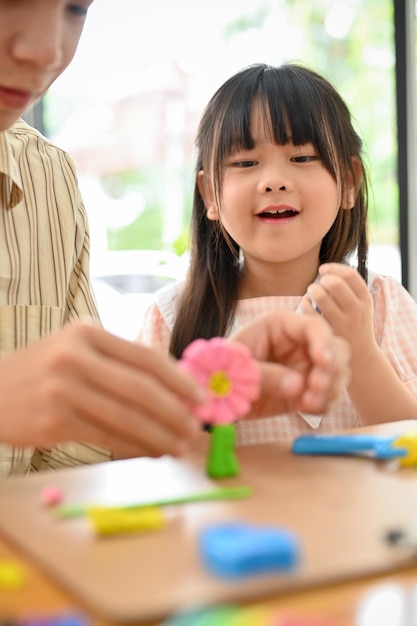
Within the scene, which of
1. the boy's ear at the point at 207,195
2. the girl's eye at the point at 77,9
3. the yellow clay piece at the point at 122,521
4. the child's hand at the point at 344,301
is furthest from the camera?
the boy's ear at the point at 207,195

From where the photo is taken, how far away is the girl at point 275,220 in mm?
1481

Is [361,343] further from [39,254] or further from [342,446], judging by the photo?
[39,254]

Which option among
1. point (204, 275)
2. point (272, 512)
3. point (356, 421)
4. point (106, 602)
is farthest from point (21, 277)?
point (106, 602)

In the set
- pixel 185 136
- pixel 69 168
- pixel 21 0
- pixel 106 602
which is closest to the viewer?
pixel 106 602

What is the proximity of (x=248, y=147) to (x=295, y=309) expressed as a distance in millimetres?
307

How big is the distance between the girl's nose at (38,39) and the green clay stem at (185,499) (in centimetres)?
44

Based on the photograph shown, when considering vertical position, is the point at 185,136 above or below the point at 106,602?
above

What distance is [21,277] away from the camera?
1270 millimetres

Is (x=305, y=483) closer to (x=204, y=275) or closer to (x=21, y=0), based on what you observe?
(x=21, y=0)

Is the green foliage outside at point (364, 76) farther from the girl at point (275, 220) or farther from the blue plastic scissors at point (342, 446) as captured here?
the blue plastic scissors at point (342, 446)

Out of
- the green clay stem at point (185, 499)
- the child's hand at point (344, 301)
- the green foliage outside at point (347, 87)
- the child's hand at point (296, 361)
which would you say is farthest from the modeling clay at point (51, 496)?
the green foliage outside at point (347, 87)

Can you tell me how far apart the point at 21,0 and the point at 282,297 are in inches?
33.8

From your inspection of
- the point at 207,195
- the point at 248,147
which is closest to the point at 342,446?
the point at 248,147

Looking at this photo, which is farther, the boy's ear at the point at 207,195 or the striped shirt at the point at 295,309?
the boy's ear at the point at 207,195
